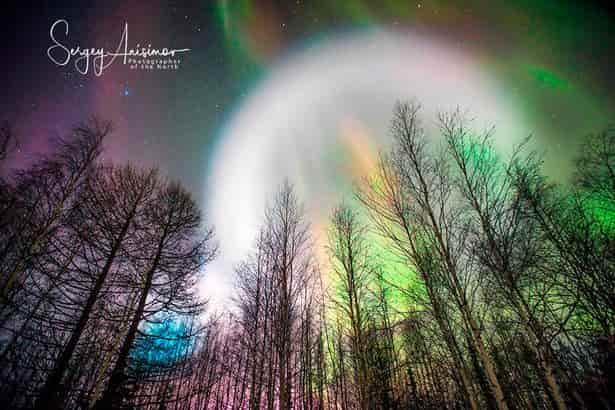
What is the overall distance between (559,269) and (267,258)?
27.5ft

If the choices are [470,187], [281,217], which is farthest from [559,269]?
[281,217]

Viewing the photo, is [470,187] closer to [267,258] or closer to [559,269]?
[559,269]

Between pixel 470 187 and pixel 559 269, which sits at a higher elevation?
pixel 470 187

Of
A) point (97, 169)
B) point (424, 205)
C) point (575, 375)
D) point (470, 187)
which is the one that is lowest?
point (575, 375)

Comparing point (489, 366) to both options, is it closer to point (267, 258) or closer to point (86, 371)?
point (267, 258)

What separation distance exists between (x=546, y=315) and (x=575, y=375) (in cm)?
841

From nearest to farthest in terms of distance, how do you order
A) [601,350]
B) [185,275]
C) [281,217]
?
[185,275] → [601,350] → [281,217]

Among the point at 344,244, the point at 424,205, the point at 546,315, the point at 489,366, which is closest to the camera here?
the point at 489,366

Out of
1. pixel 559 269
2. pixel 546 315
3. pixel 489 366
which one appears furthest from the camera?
pixel 559 269

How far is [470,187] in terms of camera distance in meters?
4.94

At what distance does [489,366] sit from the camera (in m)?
3.18

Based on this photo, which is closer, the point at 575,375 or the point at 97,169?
the point at 97,169

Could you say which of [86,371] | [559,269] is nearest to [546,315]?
[559,269]

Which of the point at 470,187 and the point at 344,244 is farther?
the point at 344,244
